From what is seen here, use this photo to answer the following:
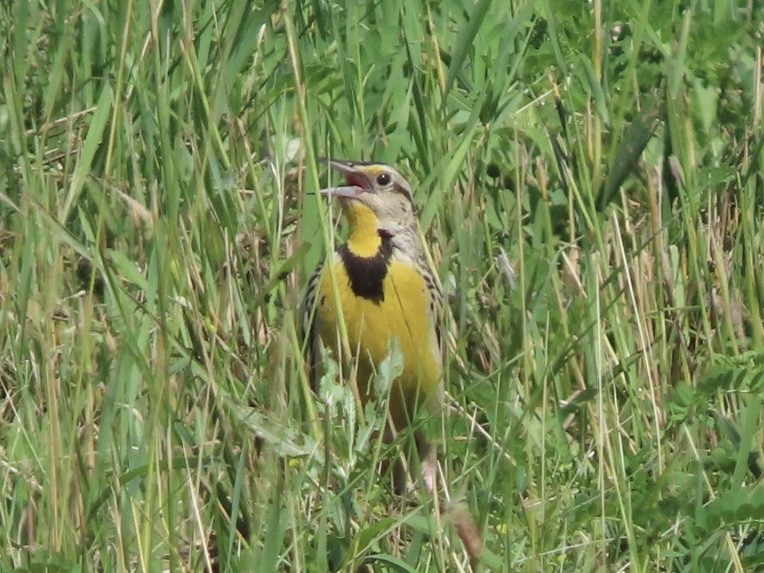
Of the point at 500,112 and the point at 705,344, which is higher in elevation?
the point at 500,112

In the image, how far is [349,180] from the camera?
373 centimetres

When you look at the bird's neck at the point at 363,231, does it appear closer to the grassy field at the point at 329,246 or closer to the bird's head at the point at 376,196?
the bird's head at the point at 376,196

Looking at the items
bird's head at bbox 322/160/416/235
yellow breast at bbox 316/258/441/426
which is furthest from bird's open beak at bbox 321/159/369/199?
yellow breast at bbox 316/258/441/426

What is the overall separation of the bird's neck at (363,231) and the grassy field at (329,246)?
12 cm

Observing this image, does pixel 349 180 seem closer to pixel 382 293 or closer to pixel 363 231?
pixel 363 231

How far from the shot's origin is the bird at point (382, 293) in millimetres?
3490

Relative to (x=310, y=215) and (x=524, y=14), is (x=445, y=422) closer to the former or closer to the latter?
(x=310, y=215)

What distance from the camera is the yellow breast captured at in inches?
137

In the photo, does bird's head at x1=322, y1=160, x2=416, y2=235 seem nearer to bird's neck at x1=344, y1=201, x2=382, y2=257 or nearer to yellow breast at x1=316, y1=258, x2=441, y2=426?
bird's neck at x1=344, y1=201, x2=382, y2=257

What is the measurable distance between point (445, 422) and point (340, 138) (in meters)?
1.17

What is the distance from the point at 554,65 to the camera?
13.3ft

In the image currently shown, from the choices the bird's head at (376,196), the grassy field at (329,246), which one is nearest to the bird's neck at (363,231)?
the bird's head at (376,196)

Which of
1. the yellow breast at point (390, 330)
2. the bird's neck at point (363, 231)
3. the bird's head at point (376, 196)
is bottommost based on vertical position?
the yellow breast at point (390, 330)

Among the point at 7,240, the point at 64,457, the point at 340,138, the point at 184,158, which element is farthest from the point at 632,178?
the point at 64,457
